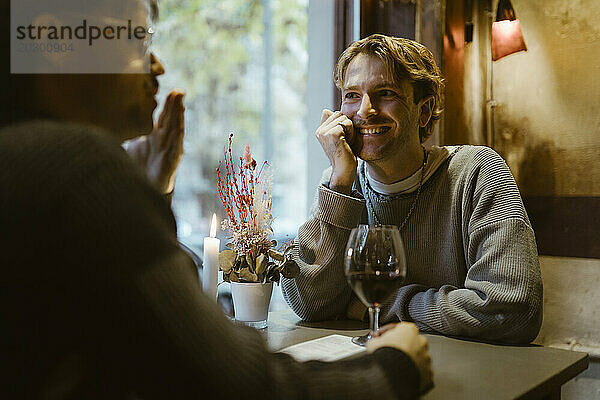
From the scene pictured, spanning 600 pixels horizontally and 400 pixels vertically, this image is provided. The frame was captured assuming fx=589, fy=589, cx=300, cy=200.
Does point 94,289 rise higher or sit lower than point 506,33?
lower

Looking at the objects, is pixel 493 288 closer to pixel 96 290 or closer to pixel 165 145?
pixel 165 145

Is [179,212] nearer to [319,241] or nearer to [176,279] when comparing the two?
[319,241]

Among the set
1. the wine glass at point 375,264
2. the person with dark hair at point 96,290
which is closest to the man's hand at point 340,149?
the wine glass at point 375,264

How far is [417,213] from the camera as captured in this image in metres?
1.71

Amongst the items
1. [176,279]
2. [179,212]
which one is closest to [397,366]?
[176,279]

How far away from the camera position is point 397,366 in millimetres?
782

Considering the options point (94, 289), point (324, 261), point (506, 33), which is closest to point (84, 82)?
point (94, 289)

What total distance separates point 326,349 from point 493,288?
1.45 feet

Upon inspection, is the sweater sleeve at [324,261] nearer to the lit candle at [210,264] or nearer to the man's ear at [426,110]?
the lit candle at [210,264]

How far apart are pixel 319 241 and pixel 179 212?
1.59 feet

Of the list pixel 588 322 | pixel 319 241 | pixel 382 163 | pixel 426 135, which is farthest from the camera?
pixel 588 322

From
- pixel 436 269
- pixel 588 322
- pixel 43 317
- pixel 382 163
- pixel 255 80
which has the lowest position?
pixel 588 322

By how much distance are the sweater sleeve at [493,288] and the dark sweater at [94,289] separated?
0.82m

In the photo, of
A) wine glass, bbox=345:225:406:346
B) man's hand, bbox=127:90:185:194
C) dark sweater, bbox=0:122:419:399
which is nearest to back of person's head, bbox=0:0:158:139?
dark sweater, bbox=0:122:419:399
